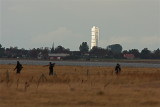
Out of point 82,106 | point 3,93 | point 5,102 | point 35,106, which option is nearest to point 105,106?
point 82,106

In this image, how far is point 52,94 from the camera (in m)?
23.3

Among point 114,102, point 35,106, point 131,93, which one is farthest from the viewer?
point 131,93

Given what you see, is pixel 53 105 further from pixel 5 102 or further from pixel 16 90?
pixel 16 90

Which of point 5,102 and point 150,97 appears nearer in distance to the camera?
point 5,102

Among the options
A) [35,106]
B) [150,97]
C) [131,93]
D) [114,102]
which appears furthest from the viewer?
[131,93]

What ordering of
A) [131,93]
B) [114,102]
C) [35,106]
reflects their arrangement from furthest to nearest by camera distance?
[131,93], [114,102], [35,106]

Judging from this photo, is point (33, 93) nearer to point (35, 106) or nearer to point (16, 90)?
point (16, 90)

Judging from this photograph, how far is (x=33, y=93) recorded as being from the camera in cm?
2352

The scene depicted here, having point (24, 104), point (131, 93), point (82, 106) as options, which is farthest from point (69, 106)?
point (131, 93)

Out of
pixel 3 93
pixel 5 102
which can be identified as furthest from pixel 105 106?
pixel 3 93

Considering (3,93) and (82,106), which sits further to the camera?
(3,93)

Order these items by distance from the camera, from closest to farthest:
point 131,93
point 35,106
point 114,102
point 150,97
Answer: point 35,106, point 114,102, point 150,97, point 131,93

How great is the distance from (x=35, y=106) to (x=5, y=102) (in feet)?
5.61

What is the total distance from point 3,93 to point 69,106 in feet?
17.4
